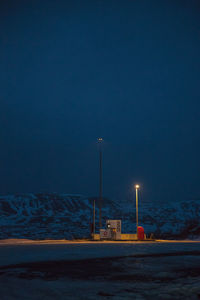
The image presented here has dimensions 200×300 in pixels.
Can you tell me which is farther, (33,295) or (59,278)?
(59,278)

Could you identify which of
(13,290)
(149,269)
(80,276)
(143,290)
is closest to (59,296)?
(13,290)

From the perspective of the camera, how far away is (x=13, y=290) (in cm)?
884

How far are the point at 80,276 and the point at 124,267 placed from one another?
2818 millimetres

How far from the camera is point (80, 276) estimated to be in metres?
11.4

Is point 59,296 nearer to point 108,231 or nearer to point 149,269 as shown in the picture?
point 149,269

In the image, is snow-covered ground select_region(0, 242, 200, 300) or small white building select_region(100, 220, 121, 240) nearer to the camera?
snow-covered ground select_region(0, 242, 200, 300)

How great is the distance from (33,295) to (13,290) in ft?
2.66

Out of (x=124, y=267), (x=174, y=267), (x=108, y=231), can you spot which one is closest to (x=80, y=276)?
(x=124, y=267)

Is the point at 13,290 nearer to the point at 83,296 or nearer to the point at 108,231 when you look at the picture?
the point at 83,296

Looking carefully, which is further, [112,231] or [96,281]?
[112,231]

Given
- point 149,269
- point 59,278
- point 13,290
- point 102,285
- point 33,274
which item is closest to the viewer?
point 13,290

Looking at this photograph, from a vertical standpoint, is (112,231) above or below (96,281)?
above

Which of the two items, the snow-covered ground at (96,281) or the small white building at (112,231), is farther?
the small white building at (112,231)

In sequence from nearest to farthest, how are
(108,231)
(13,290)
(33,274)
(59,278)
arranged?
(13,290)
(59,278)
(33,274)
(108,231)
